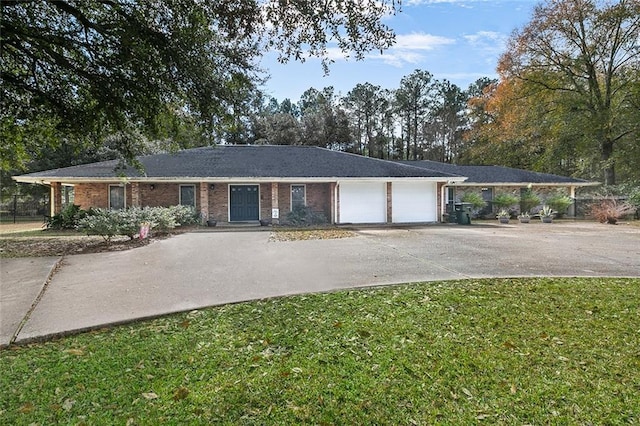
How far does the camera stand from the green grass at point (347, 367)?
270cm

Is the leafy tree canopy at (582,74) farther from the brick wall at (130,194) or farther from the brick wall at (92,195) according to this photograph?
the brick wall at (92,195)

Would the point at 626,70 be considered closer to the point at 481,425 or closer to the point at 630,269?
the point at 630,269

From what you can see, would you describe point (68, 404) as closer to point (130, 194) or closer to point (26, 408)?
point (26, 408)

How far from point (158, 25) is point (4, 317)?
469 cm

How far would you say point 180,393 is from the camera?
2.90 m

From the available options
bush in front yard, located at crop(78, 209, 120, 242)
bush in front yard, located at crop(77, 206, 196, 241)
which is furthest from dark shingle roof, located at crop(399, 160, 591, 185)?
bush in front yard, located at crop(78, 209, 120, 242)

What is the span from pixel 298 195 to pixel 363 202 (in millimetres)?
3503

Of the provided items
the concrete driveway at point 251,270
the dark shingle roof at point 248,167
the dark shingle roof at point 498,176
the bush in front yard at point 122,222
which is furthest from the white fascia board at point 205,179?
the concrete driveway at point 251,270

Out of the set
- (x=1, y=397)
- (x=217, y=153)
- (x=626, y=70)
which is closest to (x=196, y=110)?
(x=1, y=397)

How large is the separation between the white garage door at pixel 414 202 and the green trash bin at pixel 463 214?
1.18 metres

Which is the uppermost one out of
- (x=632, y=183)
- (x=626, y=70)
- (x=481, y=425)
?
(x=626, y=70)

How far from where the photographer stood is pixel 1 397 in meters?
2.90

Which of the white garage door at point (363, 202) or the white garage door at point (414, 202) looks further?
the white garage door at point (414, 202)

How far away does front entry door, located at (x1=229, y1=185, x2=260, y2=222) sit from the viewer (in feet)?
62.8
